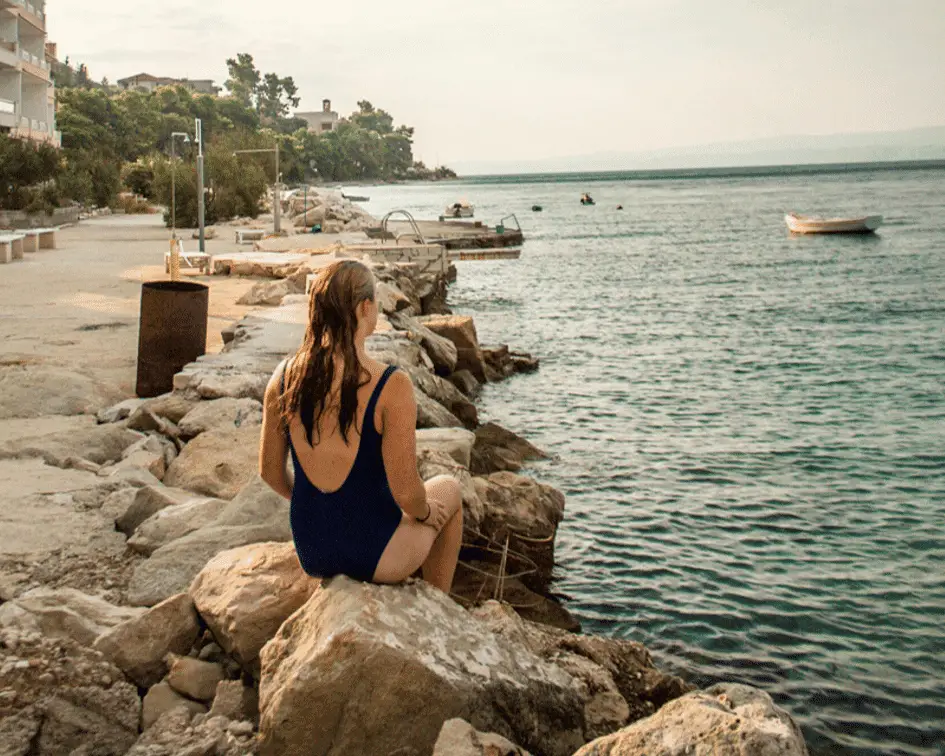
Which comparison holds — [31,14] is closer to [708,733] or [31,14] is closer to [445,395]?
[445,395]

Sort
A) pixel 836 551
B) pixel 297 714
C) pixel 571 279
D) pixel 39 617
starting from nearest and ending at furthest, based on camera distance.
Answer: pixel 297 714 → pixel 39 617 → pixel 836 551 → pixel 571 279

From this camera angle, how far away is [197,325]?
361 inches

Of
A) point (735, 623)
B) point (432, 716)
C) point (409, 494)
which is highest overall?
point (409, 494)

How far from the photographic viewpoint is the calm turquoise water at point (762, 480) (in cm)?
661

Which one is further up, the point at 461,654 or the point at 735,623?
the point at 461,654

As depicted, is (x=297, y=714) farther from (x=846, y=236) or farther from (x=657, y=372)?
(x=846, y=236)

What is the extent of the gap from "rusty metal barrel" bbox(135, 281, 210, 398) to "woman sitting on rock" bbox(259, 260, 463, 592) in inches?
210

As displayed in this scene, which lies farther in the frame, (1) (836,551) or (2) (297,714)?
(1) (836,551)

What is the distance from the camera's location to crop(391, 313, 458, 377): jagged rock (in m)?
13.5

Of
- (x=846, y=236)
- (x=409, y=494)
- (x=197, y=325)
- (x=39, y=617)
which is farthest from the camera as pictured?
(x=846, y=236)

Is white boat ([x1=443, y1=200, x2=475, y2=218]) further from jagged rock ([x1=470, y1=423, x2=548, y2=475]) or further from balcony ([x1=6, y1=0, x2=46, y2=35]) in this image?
jagged rock ([x1=470, y1=423, x2=548, y2=475])

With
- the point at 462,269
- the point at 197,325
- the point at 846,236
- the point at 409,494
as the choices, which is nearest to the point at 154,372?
the point at 197,325

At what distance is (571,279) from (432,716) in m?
30.4

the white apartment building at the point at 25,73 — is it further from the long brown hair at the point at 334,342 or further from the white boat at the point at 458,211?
the long brown hair at the point at 334,342
